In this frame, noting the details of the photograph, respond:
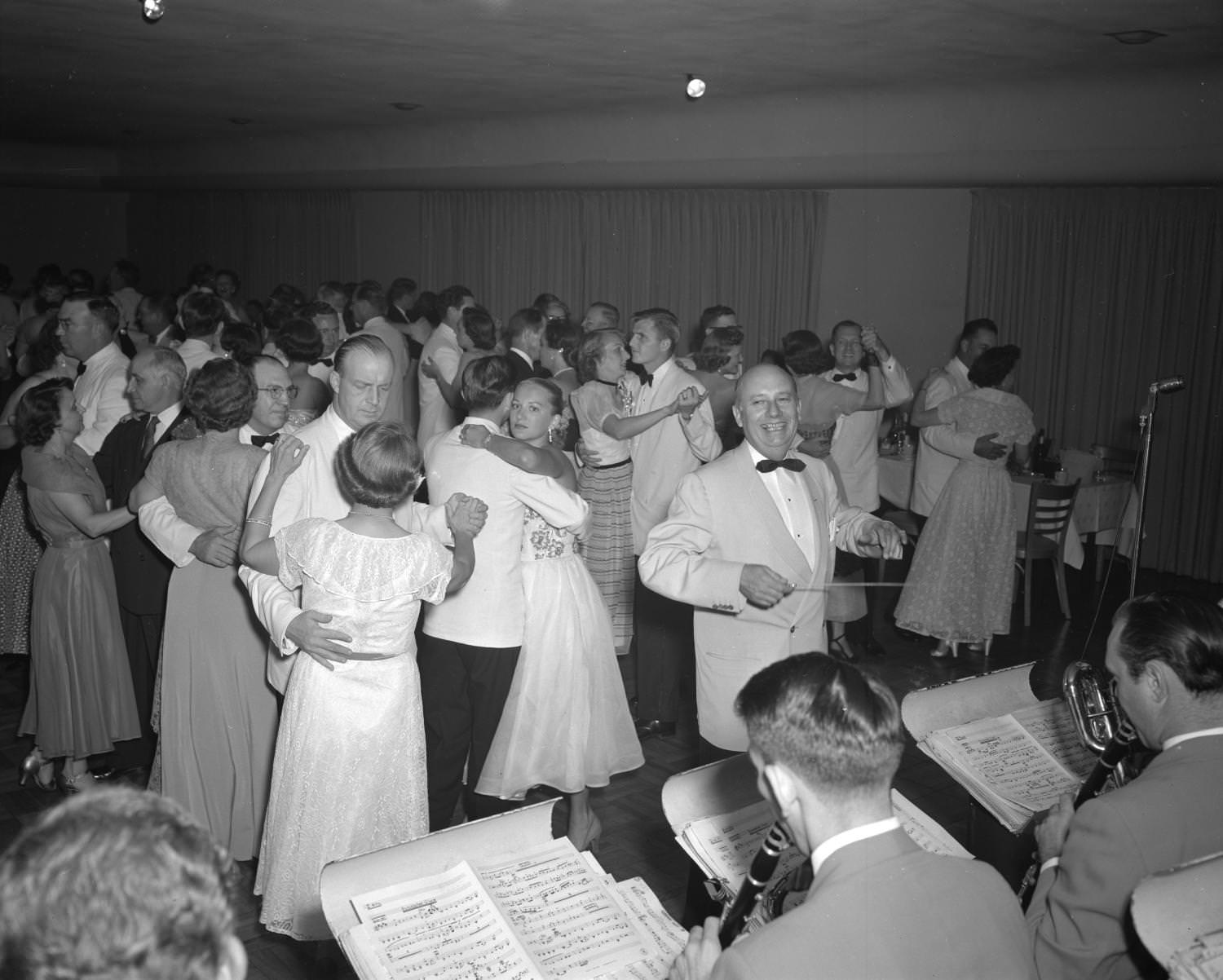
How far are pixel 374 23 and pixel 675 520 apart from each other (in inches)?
147

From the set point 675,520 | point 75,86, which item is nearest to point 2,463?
point 75,86

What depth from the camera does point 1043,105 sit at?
21.4 feet

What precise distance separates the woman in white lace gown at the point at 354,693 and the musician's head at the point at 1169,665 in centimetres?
159

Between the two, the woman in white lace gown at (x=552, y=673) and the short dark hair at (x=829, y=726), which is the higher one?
the short dark hair at (x=829, y=726)

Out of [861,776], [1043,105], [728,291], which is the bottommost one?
[861,776]

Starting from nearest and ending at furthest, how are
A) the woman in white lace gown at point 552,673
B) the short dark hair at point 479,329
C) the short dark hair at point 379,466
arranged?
the short dark hair at point 379,466
the woman in white lace gown at point 552,673
the short dark hair at point 479,329

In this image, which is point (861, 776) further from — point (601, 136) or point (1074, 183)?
point (601, 136)

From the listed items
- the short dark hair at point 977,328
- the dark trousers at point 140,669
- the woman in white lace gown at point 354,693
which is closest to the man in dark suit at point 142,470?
the dark trousers at point 140,669

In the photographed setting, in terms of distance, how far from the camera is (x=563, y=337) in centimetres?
626

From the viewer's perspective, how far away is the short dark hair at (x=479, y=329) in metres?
6.37

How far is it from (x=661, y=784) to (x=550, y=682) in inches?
34.2

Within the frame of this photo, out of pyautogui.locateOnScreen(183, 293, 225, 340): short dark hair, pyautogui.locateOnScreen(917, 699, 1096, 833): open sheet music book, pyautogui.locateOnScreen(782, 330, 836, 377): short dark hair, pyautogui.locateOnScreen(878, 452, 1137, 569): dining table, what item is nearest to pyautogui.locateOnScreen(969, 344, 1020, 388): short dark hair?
pyautogui.locateOnScreen(782, 330, 836, 377): short dark hair

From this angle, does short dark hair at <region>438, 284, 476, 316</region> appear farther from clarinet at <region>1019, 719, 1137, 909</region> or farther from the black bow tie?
clarinet at <region>1019, 719, 1137, 909</region>

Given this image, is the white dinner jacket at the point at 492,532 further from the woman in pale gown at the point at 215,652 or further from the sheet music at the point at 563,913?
the sheet music at the point at 563,913
